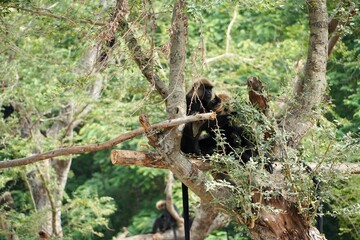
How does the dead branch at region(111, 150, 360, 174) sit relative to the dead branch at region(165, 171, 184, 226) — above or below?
above

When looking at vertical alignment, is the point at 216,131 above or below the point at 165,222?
above

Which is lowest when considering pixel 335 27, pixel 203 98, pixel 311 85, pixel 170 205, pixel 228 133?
pixel 170 205

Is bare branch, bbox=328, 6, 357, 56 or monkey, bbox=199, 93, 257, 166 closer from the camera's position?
monkey, bbox=199, 93, 257, 166

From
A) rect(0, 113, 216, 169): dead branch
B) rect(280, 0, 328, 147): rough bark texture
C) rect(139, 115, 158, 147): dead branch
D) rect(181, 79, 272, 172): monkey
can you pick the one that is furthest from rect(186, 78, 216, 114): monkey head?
rect(0, 113, 216, 169): dead branch

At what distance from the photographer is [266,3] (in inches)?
229

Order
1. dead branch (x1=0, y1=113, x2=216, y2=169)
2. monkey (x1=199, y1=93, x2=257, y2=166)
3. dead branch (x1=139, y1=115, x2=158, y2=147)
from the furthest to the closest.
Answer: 1. monkey (x1=199, y1=93, x2=257, y2=166)
2. dead branch (x1=139, y1=115, x2=158, y2=147)
3. dead branch (x1=0, y1=113, x2=216, y2=169)

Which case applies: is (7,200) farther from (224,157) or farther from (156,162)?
(224,157)

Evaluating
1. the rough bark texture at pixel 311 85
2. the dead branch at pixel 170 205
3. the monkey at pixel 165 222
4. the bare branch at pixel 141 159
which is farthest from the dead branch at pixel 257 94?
the monkey at pixel 165 222

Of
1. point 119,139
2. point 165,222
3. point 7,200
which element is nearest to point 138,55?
point 119,139

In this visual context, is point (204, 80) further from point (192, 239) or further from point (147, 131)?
point (192, 239)

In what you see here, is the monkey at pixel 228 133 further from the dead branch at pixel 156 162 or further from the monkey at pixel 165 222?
the monkey at pixel 165 222

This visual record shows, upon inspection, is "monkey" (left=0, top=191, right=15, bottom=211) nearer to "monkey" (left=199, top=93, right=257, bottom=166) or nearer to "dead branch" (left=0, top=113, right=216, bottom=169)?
"dead branch" (left=0, top=113, right=216, bottom=169)

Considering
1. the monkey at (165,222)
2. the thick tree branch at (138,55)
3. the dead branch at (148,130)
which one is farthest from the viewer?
the monkey at (165,222)

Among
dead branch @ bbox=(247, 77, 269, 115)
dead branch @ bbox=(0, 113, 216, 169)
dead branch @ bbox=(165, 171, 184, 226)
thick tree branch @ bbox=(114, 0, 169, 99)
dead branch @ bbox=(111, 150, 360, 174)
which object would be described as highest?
thick tree branch @ bbox=(114, 0, 169, 99)
